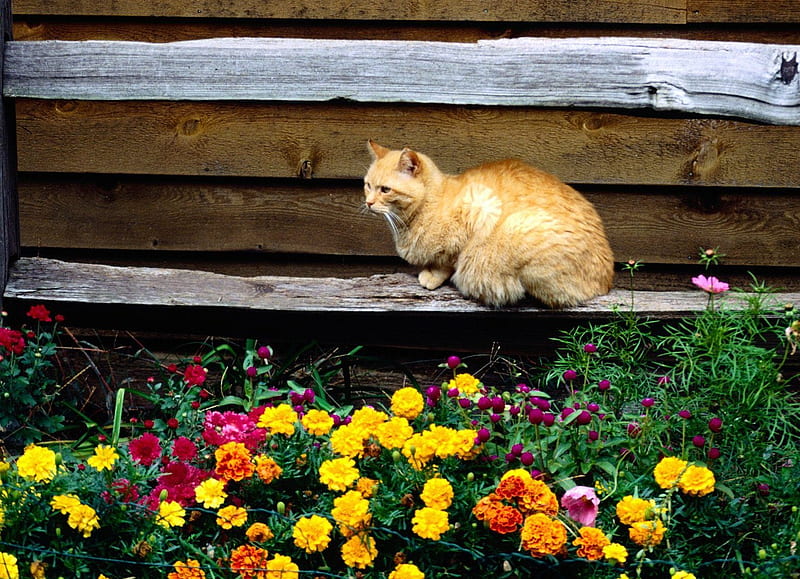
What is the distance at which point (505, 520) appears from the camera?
202 cm

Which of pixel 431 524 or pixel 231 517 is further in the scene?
pixel 231 517

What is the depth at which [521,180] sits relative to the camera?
3.10 meters

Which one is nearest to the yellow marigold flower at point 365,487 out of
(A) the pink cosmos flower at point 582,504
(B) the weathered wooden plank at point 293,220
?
(A) the pink cosmos flower at point 582,504

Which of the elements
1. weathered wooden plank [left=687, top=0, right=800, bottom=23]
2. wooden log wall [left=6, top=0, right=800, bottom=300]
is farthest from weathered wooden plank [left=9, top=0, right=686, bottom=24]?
weathered wooden plank [left=687, top=0, right=800, bottom=23]

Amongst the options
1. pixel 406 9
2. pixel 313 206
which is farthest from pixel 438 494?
pixel 406 9

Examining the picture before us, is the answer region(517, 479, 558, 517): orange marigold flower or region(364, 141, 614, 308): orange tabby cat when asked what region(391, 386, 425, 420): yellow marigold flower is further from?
region(364, 141, 614, 308): orange tabby cat

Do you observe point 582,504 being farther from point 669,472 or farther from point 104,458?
point 104,458

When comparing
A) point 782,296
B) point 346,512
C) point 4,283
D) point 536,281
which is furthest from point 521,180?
point 4,283

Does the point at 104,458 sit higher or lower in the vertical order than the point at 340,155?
lower

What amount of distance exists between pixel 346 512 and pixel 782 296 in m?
1.69

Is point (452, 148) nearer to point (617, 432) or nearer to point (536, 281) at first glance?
point (536, 281)

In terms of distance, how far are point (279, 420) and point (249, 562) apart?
397 millimetres

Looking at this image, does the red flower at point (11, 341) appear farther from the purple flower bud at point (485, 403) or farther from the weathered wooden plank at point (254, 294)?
the purple flower bud at point (485, 403)

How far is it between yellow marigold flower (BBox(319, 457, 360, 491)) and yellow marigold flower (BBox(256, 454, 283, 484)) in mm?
134
